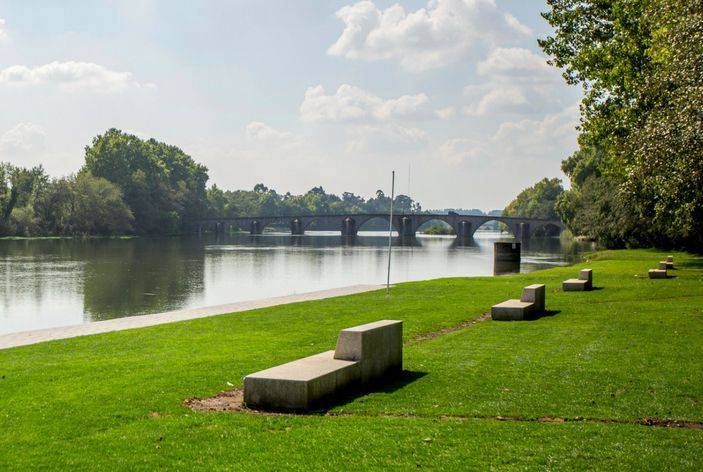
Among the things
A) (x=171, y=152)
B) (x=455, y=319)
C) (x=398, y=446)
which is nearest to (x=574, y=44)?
(x=455, y=319)

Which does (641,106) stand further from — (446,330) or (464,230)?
(464,230)

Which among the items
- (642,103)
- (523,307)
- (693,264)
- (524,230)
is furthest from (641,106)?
(524,230)

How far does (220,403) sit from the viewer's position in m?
12.4

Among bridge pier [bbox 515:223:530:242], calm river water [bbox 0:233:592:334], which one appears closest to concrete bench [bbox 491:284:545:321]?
calm river water [bbox 0:233:592:334]

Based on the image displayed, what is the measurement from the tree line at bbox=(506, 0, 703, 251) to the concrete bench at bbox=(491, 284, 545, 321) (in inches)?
217

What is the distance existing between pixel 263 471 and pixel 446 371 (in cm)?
634

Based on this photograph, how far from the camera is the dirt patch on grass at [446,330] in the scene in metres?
19.4

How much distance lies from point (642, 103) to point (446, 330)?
20.7 metres

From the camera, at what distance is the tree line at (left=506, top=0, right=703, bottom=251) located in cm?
2173

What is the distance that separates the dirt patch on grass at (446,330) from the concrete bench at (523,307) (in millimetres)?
674

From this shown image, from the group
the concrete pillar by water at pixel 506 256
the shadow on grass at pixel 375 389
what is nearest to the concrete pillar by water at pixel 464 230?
the concrete pillar by water at pixel 506 256

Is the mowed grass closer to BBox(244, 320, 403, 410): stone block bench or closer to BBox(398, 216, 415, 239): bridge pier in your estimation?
BBox(244, 320, 403, 410): stone block bench

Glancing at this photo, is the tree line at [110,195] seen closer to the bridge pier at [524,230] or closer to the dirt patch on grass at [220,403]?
the bridge pier at [524,230]

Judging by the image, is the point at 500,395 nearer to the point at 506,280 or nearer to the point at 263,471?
the point at 263,471
